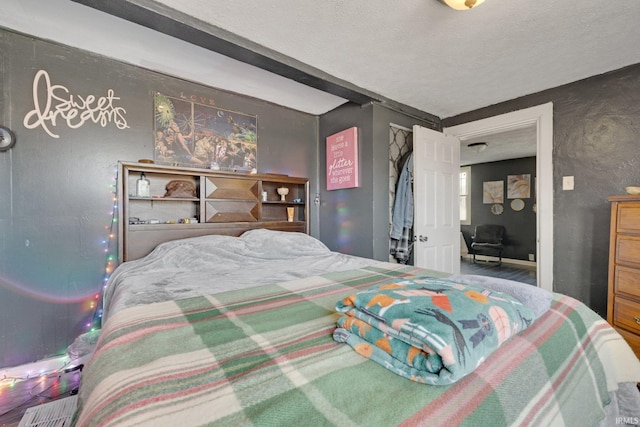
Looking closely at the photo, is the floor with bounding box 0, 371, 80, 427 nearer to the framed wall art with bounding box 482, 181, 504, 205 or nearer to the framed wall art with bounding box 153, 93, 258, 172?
the framed wall art with bounding box 153, 93, 258, 172

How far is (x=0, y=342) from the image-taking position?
179 centimetres

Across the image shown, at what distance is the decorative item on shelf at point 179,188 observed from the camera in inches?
93.6

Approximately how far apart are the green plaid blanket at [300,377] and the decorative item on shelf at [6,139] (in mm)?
1789

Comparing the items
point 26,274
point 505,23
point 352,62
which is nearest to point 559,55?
point 505,23

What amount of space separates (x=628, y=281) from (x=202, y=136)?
355 centimetres

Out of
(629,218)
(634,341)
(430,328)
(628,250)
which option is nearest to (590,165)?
(629,218)

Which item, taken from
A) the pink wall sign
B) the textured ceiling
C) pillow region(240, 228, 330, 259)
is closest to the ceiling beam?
the textured ceiling

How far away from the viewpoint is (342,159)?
302 centimetres

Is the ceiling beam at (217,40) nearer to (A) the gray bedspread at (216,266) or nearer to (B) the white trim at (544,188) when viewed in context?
(A) the gray bedspread at (216,266)

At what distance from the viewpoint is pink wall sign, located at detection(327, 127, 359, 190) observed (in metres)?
2.86

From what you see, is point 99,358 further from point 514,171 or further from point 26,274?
point 514,171

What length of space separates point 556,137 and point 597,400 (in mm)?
2484

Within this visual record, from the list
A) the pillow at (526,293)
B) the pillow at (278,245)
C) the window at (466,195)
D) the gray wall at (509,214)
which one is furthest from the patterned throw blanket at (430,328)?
the window at (466,195)

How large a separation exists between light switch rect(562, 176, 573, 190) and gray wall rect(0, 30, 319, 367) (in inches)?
149
